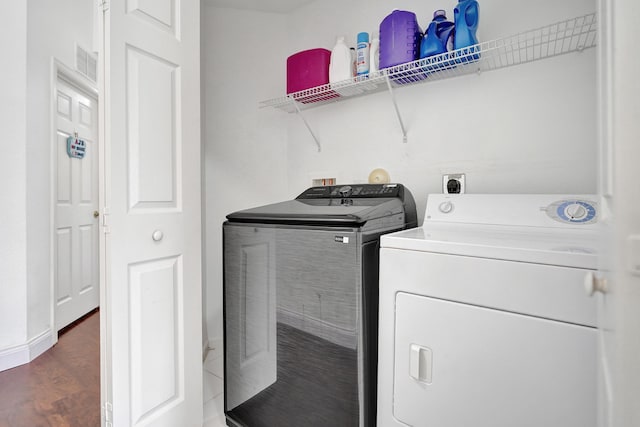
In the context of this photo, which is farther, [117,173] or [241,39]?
[241,39]

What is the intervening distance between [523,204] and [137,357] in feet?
5.70

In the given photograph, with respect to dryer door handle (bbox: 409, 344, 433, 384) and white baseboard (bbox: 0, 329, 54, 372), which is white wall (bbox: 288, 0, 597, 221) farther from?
white baseboard (bbox: 0, 329, 54, 372)

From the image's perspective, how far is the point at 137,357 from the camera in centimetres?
130

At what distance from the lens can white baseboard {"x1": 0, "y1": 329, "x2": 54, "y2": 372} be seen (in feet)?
7.23

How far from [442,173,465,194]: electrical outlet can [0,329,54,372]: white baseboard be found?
313 centimetres

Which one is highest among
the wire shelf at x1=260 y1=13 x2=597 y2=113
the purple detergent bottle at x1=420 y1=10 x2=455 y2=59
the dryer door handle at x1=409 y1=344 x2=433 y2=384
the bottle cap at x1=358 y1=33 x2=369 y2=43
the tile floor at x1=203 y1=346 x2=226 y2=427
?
the bottle cap at x1=358 y1=33 x2=369 y2=43

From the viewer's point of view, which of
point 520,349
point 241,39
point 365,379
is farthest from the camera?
point 241,39

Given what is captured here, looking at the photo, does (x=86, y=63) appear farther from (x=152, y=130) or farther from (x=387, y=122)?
(x=387, y=122)

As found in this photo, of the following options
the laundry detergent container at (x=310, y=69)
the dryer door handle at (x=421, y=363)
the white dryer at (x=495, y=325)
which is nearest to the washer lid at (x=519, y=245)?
the white dryer at (x=495, y=325)

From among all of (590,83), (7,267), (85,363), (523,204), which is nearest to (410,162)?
(523,204)

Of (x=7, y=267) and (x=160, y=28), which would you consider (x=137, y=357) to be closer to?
(x=160, y=28)

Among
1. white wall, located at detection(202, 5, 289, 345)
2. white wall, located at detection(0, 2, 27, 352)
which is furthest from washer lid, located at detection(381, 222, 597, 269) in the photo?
white wall, located at detection(0, 2, 27, 352)

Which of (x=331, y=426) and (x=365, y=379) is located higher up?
(x=365, y=379)

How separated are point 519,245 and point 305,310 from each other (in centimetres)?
81
